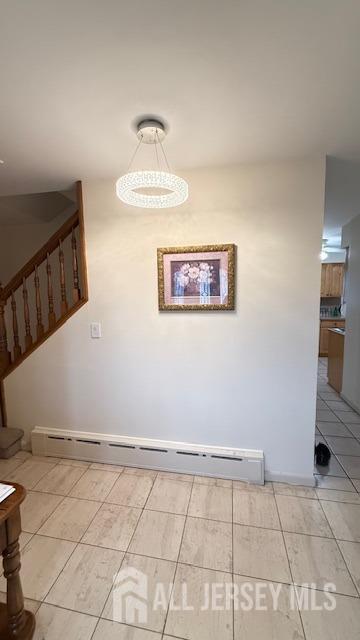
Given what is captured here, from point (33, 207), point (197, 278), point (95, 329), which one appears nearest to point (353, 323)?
point (197, 278)

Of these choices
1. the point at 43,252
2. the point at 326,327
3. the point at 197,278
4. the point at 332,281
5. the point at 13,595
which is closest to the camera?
the point at 13,595

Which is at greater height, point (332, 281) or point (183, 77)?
point (183, 77)

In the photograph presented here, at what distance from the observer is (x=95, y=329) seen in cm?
225

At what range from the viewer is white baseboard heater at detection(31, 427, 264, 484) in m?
2.05

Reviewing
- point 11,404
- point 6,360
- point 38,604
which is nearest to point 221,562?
point 38,604

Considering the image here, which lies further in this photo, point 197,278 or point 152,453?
point 152,453

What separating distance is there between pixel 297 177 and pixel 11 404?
2973 mm

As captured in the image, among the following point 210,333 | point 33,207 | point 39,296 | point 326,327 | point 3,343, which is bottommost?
point 326,327

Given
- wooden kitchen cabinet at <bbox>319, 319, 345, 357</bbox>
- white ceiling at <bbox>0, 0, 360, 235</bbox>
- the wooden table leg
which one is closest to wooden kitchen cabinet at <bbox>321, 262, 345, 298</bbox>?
wooden kitchen cabinet at <bbox>319, 319, 345, 357</bbox>

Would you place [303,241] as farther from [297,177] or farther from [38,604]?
[38,604]

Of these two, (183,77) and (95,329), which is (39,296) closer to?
(95,329)

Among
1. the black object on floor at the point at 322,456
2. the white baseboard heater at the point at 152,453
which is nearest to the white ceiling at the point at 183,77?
the white baseboard heater at the point at 152,453

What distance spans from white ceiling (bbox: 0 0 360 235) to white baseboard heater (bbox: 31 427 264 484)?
2089 millimetres

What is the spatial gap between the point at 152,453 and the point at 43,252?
1897 millimetres
